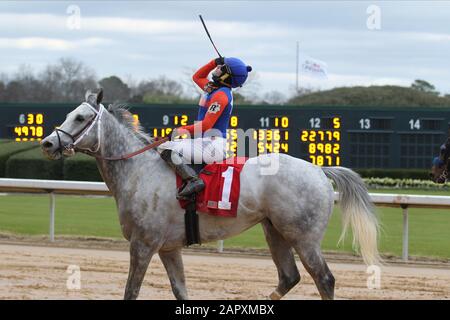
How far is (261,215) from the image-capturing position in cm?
627

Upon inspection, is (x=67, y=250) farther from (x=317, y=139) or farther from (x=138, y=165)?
(x=317, y=139)

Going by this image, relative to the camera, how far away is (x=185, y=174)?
Result: 20.1 ft

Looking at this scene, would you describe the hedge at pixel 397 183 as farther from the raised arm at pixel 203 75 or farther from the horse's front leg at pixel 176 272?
the horse's front leg at pixel 176 272

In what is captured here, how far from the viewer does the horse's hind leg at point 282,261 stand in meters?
6.39

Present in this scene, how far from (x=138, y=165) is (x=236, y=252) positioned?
440 centimetres

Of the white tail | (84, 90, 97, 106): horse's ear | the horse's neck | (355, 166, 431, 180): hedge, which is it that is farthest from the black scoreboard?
(84, 90, 97, 106): horse's ear

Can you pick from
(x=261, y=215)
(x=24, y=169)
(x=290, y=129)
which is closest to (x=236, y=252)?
(x=261, y=215)

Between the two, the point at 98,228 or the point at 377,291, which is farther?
the point at 98,228

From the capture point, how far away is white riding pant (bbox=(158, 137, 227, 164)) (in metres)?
6.27

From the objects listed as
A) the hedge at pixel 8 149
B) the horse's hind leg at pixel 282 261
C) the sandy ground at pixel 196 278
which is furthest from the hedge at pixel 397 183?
the horse's hind leg at pixel 282 261

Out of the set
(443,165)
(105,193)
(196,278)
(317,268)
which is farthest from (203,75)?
(105,193)

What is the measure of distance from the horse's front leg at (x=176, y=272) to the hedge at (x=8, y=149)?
48.8 feet

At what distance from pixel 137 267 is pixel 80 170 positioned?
14782 mm

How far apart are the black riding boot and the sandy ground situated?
57.8 inches
